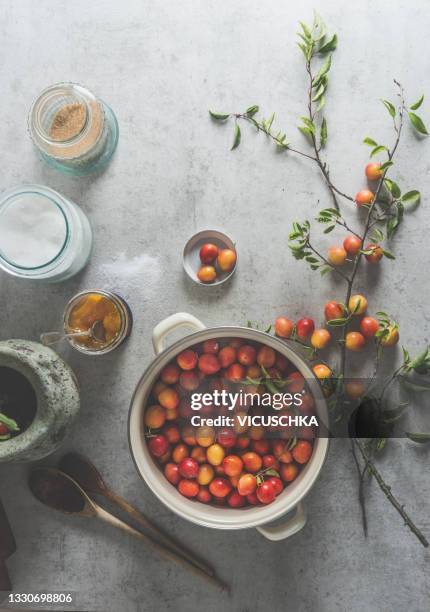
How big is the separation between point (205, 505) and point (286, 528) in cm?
13

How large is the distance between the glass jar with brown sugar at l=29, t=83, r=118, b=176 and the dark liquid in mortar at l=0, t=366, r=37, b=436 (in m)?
0.39

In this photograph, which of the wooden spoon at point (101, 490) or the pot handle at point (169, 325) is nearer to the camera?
the pot handle at point (169, 325)

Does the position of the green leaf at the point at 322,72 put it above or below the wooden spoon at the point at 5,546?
above

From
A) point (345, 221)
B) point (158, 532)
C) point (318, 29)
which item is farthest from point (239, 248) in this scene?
point (158, 532)

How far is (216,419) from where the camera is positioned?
907 millimetres

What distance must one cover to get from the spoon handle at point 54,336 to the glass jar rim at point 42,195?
12cm

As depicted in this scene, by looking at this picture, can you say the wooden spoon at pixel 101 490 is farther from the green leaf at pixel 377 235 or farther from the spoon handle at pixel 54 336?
the green leaf at pixel 377 235

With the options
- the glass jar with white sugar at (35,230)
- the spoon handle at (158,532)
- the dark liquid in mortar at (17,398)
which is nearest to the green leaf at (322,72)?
the glass jar with white sugar at (35,230)

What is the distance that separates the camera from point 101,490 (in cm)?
98

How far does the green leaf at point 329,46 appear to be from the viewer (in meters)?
0.99

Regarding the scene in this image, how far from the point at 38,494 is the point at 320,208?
2.38ft

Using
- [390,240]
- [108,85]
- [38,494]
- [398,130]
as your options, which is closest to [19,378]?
[38,494]

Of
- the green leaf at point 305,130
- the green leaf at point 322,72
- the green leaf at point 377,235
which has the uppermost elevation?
the green leaf at point 322,72

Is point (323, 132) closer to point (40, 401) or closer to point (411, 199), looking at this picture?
point (411, 199)
